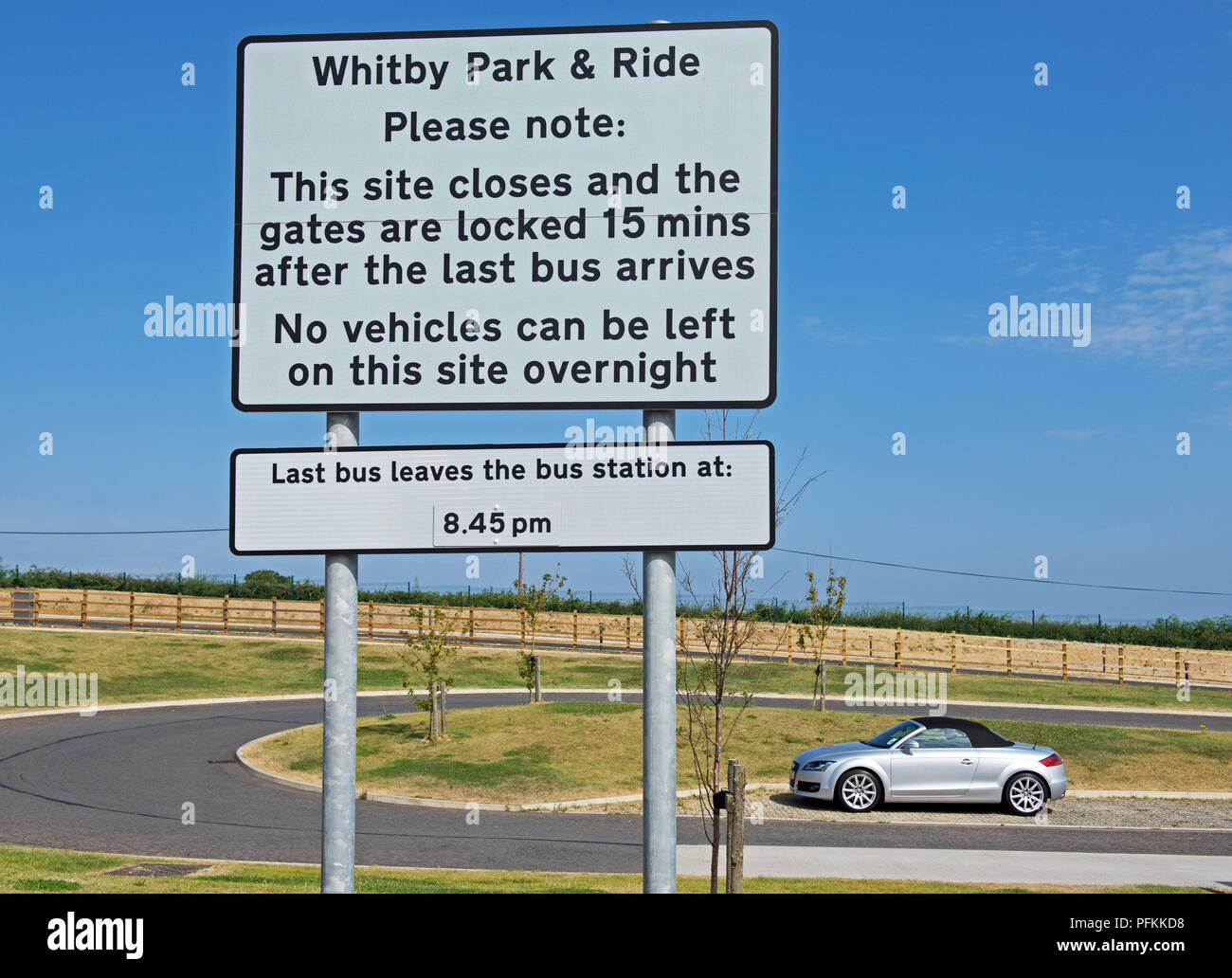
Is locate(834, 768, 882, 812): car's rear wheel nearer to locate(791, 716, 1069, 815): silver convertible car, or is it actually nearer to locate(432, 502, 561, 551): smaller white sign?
locate(791, 716, 1069, 815): silver convertible car

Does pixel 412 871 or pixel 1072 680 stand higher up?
pixel 412 871

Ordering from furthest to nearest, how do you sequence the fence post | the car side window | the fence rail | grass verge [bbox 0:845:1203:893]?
the fence rail < the car side window < grass verge [bbox 0:845:1203:893] < the fence post

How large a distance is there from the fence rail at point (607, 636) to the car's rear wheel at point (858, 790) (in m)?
22.4

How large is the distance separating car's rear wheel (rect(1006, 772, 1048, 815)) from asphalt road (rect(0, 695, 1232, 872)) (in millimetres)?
798

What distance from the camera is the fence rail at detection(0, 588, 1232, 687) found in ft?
138

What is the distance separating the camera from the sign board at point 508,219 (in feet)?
13.8

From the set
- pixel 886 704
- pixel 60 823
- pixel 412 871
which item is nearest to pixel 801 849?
pixel 412 871

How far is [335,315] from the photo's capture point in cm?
437

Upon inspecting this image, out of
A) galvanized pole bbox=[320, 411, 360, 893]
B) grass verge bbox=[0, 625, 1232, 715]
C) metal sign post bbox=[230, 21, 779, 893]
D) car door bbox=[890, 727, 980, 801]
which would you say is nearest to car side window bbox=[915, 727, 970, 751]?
car door bbox=[890, 727, 980, 801]
